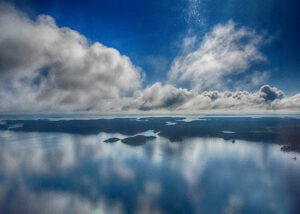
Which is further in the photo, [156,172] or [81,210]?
[156,172]

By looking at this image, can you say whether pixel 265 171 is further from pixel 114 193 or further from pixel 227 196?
pixel 114 193

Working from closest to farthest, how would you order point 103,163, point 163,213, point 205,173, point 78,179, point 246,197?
1. point 163,213
2. point 246,197
3. point 78,179
4. point 205,173
5. point 103,163

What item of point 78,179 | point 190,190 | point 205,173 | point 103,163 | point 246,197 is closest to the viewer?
point 246,197

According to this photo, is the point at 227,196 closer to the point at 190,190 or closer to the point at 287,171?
the point at 190,190

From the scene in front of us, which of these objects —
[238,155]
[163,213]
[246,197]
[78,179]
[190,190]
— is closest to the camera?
[163,213]

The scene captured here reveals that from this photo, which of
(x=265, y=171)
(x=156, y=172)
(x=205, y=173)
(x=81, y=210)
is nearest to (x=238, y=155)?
(x=265, y=171)

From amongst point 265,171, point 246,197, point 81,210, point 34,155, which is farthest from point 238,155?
point 34,155
